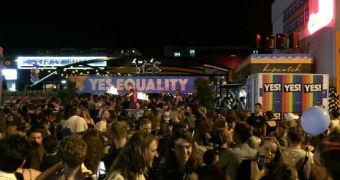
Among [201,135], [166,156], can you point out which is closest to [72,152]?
[166,156]

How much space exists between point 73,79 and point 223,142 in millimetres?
17771

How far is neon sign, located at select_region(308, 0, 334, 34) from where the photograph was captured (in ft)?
51.6

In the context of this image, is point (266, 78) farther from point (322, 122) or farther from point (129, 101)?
point (322, 122)

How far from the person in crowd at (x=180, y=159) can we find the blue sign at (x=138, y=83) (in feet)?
59.4

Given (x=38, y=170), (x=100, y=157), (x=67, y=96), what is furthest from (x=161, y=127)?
(x=67, y=96)

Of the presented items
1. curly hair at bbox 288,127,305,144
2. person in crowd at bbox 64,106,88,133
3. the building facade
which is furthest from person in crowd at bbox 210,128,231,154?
the building facade

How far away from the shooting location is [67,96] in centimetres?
2166

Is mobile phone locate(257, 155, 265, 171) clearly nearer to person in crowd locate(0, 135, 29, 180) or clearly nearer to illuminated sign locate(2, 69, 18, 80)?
person in crowd locate(0, 135, 29, 180)

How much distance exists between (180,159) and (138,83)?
1858 cm

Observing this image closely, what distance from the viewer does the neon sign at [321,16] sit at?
1573 centimetres

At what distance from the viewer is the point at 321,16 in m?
17.0

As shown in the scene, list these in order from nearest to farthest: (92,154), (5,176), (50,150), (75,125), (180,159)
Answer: (5,176)
(180,159)
(92,154)
(50,150)
(75,125)

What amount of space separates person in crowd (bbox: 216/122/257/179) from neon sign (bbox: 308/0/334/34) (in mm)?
12352

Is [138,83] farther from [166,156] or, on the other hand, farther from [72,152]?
[72,152]
